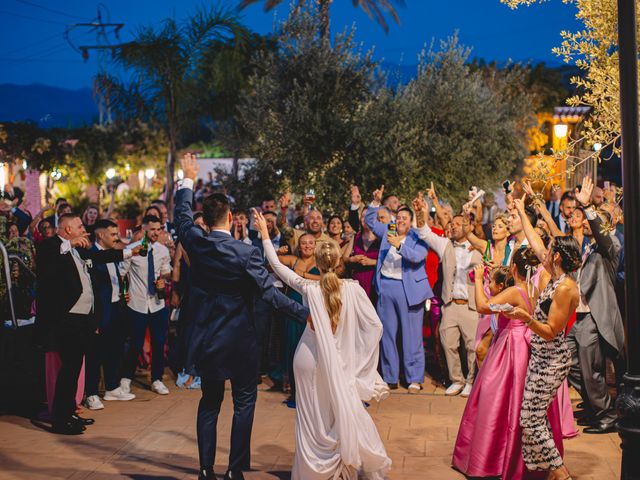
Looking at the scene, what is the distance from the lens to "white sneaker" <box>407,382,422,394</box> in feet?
30.3

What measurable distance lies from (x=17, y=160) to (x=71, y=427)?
→ 16226 mm

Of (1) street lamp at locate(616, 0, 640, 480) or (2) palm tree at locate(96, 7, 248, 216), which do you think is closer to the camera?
(1) street lamp at locate(616, 0, 640, 480)

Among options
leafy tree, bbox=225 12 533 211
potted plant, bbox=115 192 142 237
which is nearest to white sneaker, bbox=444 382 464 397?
leafy tree, bbox=225 12 533 211

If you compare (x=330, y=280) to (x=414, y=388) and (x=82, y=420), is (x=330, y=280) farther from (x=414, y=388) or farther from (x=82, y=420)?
(x=414, y=388)

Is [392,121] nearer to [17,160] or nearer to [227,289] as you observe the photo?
[227,289]

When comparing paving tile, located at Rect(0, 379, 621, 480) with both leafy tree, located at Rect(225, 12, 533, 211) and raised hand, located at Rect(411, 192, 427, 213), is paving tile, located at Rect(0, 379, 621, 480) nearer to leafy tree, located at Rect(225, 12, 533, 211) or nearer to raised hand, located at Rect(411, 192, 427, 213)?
raised hand, located at Rect(411, 192, 427, 213)

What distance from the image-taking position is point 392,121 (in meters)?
15.4

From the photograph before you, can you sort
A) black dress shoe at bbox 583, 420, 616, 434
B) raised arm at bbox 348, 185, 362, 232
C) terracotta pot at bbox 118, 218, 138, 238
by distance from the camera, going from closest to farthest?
black dress shoe at bbox 583, 420, 616, 434 → raised arm at bbox 348, 185, 362, 232 → terracotta pot at bbox 118, 218, 138, 238

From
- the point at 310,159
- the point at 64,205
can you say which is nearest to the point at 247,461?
the point at 64,205

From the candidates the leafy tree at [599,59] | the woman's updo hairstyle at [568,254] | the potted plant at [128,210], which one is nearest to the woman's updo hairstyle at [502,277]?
the woman's updo hairstyle at [568,254]

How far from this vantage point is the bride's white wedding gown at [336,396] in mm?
5773

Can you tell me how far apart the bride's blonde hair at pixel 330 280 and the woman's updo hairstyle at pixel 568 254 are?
1.58m

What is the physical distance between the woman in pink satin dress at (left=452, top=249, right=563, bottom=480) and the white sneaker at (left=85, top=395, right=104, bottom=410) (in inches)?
159

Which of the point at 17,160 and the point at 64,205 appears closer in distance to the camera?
the point at 64,205
